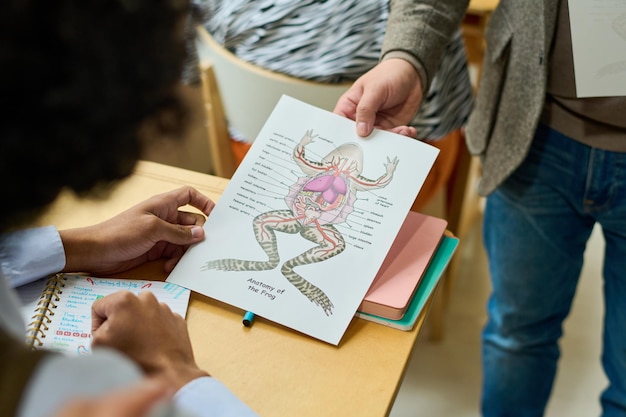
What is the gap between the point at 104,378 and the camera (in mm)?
373

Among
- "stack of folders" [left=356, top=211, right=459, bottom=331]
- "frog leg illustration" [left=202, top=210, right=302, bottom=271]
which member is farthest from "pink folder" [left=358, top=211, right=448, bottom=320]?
"frog leg illustration" [left=202, top=210, right=302, bottom=271]

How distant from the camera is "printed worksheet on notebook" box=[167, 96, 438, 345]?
73 centimetres

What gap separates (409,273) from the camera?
29.8 inches

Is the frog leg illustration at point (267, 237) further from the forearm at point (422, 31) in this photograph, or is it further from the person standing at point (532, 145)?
the forearm at point (422, 31)

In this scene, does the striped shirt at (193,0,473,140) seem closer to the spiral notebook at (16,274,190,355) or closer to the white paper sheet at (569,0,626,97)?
the white paper sheet at (569,0,626,97)

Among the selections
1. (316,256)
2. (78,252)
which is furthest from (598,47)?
(78,252)

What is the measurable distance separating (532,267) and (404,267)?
0.41m

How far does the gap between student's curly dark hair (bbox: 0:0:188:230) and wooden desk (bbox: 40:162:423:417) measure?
0.66 ft

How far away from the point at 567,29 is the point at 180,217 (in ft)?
1.87

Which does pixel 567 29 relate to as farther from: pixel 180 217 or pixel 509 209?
pixel 180 217

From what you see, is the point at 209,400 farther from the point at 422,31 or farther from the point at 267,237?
the point at 422,31

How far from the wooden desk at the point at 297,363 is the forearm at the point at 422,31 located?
15.6 inches

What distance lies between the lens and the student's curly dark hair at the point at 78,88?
1.23ft

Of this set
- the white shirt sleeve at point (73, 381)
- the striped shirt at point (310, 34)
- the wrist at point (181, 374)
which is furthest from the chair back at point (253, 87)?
the white shirt sleeve at point (73, 381)
